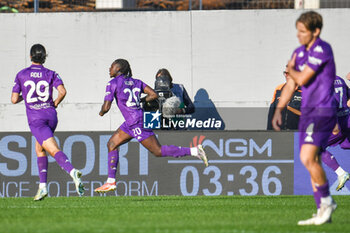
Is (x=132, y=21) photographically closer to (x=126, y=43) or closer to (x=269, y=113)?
(x=126, y=43)

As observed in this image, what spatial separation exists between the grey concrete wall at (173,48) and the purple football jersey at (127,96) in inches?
184

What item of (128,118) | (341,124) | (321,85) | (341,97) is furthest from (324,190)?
(341,97)

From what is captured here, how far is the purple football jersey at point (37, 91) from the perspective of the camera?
11344 mm

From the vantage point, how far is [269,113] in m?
16.6

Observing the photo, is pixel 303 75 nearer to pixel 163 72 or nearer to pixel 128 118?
pixel 128 118

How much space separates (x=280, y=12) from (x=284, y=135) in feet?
12.4

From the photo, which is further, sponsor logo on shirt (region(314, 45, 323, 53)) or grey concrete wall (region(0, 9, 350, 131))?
grey concrete wall (region(0, 9, 350, 131))

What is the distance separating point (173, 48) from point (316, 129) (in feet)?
31.3

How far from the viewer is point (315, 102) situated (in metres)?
8.00

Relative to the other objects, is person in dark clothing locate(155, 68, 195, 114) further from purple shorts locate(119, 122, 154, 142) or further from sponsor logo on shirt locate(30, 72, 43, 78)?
sponsor logo on shirt locate(30, 72, 43, 78)

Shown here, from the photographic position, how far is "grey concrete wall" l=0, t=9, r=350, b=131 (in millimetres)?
17094

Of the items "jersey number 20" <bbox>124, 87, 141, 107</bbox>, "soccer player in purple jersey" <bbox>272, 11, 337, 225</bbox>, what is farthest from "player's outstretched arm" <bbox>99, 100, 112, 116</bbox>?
"soccer player in purple jersey" <bbox>272, 11, 337, 225</bbox>

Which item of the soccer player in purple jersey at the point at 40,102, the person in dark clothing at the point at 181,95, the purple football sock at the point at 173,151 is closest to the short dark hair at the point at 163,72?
the person in dark clothing at the point at 181,95

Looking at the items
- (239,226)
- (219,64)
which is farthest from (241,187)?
(239,226)
